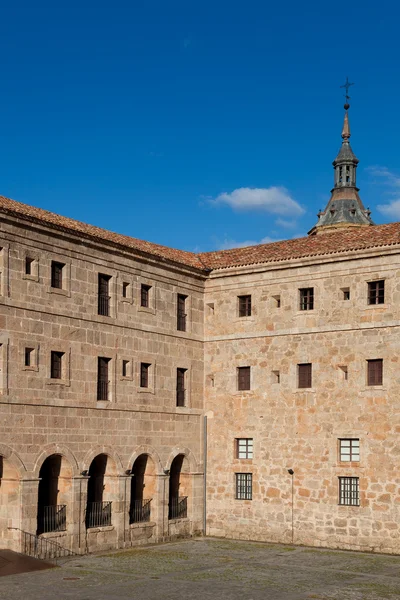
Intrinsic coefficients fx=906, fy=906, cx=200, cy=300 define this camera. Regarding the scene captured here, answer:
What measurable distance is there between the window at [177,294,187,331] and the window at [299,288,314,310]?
4830 mm

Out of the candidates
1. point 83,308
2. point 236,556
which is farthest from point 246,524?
point 83,308

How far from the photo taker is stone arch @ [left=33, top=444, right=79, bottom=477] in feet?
95.0

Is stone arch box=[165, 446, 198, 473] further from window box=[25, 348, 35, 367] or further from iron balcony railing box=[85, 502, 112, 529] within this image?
window box=[25, 348, 35, 367]

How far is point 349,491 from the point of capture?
106ft

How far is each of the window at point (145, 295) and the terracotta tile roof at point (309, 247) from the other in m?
3.54

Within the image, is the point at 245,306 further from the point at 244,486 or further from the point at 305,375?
the point at 244,486

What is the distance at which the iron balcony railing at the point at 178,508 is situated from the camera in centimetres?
3481

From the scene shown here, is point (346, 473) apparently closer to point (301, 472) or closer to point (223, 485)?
point (301, 472)

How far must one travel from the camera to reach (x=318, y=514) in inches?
1292

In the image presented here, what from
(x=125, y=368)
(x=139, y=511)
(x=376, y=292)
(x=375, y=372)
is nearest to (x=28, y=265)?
(x=125, y=368)

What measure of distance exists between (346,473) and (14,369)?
40.6ft

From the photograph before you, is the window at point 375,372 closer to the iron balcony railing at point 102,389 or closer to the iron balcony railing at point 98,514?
the iron balcony railing at point 102,389

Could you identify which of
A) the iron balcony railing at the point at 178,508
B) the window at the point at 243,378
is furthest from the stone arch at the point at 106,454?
the window at the point at 243,378

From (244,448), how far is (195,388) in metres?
3.10
